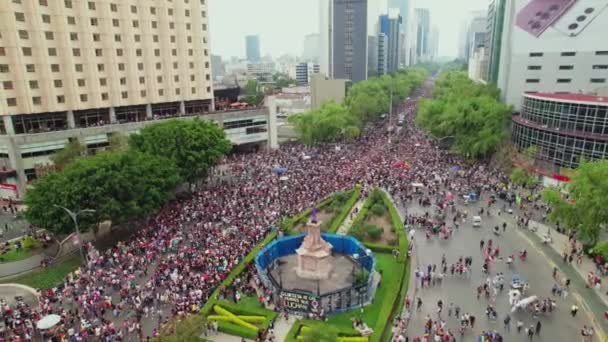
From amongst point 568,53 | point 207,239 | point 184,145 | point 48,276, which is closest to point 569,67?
point 568,53

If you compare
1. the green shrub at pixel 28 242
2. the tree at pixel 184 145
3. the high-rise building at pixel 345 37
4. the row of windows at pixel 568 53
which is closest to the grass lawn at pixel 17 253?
the green shrub at pixel 28 242

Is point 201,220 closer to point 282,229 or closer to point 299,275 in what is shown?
point 282,229

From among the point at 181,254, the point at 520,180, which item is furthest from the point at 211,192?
the point at 520,180

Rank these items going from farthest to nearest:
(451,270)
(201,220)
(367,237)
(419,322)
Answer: (201,220) → (367,237) → (451,270) → (419,322)

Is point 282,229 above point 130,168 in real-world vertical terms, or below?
below

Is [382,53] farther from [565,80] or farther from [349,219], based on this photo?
[349,219]

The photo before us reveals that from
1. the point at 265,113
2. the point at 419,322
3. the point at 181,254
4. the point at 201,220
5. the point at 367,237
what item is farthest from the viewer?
the point at 265,113

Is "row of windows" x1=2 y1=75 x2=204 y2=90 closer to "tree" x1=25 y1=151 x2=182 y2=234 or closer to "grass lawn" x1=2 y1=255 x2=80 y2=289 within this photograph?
"tree" x1=25 y1=151 x2=182 y2=234

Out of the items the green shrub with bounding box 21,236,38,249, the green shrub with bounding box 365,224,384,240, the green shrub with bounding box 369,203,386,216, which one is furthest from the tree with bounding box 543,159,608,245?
the green shrub with bounding box 21,236,38,249
